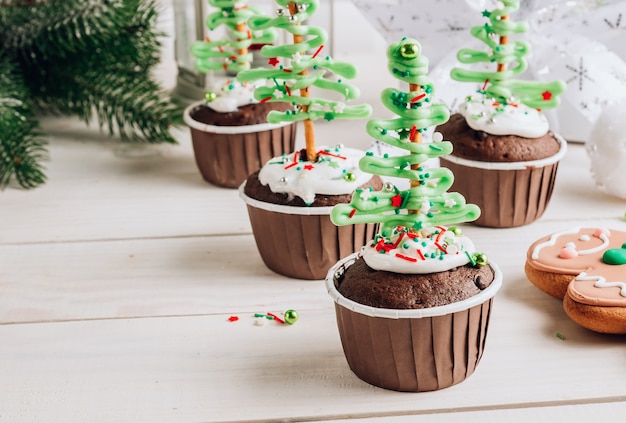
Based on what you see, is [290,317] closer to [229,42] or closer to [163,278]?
[163,278]

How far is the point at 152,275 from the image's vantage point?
1.74 meters

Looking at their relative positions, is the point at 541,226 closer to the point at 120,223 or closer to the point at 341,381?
the point at 341,381

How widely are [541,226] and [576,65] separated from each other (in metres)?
0.50

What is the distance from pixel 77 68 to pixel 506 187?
117cm

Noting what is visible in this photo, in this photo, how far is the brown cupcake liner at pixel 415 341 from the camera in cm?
129

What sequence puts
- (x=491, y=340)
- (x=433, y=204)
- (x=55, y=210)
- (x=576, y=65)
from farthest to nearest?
(x=576, y=65) → (x=55, y=210) → (x=491, y=340) → (x=433, y=204)

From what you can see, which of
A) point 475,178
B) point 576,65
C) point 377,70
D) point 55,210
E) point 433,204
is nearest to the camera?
point 433,204

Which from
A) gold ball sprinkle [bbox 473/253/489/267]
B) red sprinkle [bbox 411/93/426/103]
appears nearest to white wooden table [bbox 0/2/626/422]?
gold ball sprinkle [bbox 473/253/489/267]

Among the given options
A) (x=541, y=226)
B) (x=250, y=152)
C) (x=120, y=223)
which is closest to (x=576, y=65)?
(x=541, y=226)

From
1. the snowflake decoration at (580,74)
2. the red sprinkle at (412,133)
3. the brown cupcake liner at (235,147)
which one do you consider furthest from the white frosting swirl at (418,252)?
the snowflake decoration at (580,74)

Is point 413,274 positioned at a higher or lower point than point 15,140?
higher

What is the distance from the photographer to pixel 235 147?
211 centimetres

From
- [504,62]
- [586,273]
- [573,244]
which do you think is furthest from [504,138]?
[586,273]

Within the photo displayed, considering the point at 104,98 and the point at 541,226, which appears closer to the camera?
the point at 541,226
